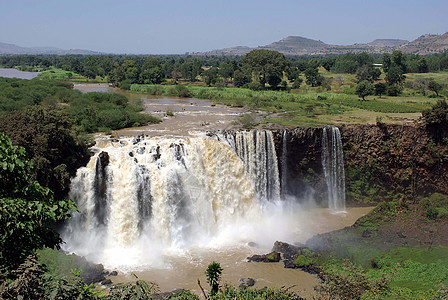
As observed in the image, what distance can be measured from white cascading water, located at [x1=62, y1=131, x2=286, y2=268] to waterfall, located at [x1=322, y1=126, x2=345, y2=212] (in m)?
6.01

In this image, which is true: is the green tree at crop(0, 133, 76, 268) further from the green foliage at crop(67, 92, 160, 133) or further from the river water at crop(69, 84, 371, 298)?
the green foliage at crop(67, 92, 160, 133)

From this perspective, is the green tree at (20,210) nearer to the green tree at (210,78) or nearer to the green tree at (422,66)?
the green tree at (210,78)

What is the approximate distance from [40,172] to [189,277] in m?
9.24

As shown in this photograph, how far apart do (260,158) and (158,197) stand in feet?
25.7

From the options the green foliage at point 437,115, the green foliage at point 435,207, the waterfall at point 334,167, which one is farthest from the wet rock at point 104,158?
the green foliage at point 437,115

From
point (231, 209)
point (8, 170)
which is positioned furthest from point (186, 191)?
point (8, 170)

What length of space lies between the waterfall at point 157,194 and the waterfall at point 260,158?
0.79 ft

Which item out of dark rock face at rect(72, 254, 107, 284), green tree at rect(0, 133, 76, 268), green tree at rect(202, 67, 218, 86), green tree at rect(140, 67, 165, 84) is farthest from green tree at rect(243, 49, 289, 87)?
green tree at rect(0, 133, 76, 268)

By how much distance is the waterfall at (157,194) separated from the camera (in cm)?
2247

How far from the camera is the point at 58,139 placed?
22.3 metres

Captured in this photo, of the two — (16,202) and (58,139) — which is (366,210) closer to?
(58,139)

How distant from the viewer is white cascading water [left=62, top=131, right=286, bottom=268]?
2234 cm

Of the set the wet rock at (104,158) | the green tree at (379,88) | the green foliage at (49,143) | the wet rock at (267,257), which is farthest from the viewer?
the green tree at (379,88)

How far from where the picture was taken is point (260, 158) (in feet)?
91.1
